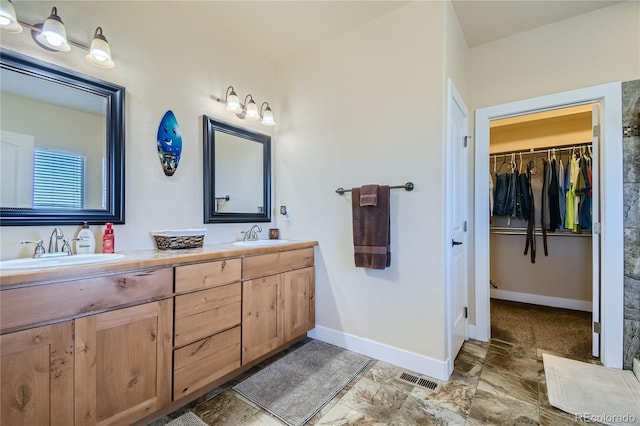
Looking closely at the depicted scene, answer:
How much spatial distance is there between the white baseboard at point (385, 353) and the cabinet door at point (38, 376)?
1.72m

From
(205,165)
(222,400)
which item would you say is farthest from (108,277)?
(205,165)

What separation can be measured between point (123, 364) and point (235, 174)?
157cm

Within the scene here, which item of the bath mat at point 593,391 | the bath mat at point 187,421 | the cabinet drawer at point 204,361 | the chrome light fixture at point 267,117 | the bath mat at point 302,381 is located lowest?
the bath mat at point 302,381

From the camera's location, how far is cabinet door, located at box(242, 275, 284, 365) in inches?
75.3

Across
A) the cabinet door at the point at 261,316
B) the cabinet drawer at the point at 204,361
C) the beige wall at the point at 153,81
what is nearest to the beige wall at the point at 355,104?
the beige wall at the point at 153,81

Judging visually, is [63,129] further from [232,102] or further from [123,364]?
[123,364]

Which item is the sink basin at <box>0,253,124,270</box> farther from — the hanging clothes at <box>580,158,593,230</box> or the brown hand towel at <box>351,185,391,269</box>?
the hanging clothes at <box>580,158,593,230</box>

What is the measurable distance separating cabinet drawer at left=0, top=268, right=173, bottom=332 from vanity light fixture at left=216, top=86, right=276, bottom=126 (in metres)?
1.43

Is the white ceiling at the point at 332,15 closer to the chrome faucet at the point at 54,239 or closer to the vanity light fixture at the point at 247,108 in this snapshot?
the vanity light fixture at the point at 247,108

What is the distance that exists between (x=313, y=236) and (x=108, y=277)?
158 centimetres

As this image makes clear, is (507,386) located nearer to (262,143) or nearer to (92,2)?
(262,143)

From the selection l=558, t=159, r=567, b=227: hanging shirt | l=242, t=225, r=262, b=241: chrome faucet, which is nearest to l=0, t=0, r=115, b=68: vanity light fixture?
l=242, t=225, r=262, b=241: chrome faucet

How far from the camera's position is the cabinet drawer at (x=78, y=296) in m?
1.05

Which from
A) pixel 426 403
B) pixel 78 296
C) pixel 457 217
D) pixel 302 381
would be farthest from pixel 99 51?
pixel 426 403
